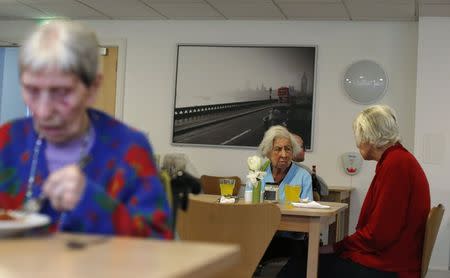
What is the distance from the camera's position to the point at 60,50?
1.24 metres

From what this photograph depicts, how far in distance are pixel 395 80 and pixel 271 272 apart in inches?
98.2

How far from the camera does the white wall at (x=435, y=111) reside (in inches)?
225

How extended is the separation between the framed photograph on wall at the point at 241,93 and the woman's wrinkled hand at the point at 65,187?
516 cm

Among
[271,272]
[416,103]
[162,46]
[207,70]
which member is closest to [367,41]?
[416,103]

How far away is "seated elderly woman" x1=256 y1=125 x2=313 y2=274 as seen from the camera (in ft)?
12.6

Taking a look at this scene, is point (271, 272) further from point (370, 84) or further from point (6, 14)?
point (6, 14)

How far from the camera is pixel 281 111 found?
20.8 ft

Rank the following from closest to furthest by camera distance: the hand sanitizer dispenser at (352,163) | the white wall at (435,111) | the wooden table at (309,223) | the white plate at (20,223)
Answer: the white plate at (20,223), the wooden table at (309,223), the white wall at (435,111), the hand sanitizer dispenser at (352,163)

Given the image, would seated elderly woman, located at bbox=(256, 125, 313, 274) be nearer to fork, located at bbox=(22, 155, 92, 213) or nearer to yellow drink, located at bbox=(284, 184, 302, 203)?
yellow drink, located at bbox=(284, 184, 302, 203)

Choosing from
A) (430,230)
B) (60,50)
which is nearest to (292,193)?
(430,230)

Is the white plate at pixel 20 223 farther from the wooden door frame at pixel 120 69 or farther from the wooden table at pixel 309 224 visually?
the wooden door frame at pixel 120 69

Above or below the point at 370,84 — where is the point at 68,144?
below

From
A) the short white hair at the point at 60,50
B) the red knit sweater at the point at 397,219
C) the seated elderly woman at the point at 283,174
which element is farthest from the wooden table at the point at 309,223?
the short white hair at the point at 60,50

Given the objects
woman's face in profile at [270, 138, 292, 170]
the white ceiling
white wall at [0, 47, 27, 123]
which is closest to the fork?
woman's face in profile at [270, 138, 292, 170]
